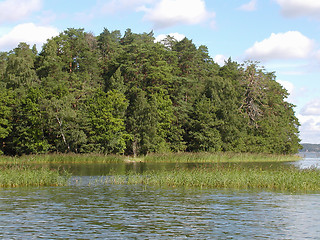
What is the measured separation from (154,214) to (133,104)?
56069 mm

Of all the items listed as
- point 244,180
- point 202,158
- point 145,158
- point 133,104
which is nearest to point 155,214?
point 244,180

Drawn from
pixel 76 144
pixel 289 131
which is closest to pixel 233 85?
pixel 289 131

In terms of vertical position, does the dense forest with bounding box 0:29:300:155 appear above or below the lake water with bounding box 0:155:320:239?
above

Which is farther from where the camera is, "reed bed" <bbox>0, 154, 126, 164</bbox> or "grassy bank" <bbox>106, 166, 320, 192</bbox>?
"reed bed" <bbox>0, 154, 126, 164</bbox>

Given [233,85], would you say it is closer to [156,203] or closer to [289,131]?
[289,131]

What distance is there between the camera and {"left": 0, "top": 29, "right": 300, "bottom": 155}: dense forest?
63.7m

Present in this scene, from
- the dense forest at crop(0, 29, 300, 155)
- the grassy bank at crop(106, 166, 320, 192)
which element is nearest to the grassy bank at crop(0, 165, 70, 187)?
the grassy bank at crop(106, 166, 320, 192)

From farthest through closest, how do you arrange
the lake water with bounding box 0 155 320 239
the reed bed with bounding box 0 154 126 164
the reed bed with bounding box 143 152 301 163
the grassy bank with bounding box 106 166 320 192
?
the reed bed with bounding box 143 152 301 163 < the reed bed with bounding box 0 154 126 164 < the grassy bank with bounding box 106 166 320 192 < the lake water with bounding box 0 155 320 239

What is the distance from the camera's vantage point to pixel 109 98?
67.4 metres

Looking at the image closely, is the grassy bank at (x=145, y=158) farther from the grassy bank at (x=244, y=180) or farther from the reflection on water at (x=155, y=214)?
the reflection on water at (x=155, y=214)

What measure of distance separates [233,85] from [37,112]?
1450 inches

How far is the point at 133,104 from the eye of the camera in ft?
248

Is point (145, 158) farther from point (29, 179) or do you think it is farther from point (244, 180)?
point (244, 180)

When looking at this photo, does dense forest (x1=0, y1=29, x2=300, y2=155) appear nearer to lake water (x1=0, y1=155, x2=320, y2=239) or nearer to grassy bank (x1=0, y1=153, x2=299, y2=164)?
grassy bank (x1=0, y1=153, x2=299, y2=164)
